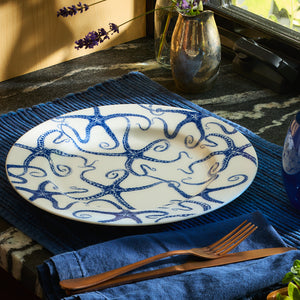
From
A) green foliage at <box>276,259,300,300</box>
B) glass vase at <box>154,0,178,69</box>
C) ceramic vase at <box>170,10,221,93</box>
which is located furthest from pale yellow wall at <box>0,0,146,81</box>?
green foliage at <box>276,259,300,300</box>

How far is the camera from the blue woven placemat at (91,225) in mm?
863

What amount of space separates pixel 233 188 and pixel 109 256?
23cm

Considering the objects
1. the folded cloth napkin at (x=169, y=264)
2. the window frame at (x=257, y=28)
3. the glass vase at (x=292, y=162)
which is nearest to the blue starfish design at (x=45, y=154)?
the folded cloth napkin at (x=169, y=264)

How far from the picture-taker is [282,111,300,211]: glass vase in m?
0.86

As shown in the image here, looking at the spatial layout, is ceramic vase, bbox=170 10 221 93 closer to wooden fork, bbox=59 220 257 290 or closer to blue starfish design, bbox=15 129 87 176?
blue starfish design, bbox=15 129 87 176

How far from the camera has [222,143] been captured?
1037mm

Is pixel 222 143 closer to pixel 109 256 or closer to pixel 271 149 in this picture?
pixel 271 149

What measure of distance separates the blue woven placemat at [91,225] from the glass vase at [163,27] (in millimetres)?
211

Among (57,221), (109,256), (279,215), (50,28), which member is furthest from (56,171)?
(50,28)

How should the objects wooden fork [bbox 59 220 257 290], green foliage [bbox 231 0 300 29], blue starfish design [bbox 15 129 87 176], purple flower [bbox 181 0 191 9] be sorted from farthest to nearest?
green foliage [bbox 231 0 300 29], purple flower [bbox 181 0 191 9], blue starfish design [bbox 15 129 87 176], wooden fork [bbox 59 220 257 290]

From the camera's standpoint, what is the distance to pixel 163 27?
139 centimetres

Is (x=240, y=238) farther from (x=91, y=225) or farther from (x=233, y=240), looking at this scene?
(x=91, y=225)

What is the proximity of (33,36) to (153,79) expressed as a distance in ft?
0.95

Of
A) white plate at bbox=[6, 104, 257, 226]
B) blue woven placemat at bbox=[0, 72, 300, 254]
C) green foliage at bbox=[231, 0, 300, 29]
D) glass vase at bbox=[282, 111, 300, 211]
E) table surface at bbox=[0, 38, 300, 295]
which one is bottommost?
table surface at bbox=[0, 38, 300, 295]
